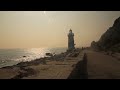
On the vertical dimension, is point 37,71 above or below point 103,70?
above

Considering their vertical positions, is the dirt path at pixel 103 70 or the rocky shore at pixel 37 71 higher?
the rocky shore at pixel 37 71

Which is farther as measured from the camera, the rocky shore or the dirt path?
the dirt path

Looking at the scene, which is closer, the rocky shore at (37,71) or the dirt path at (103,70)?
the rocky shore at (37,71)

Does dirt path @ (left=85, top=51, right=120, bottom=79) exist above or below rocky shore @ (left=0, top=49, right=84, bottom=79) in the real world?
below

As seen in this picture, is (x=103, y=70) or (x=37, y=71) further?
(x=103, y=70)
